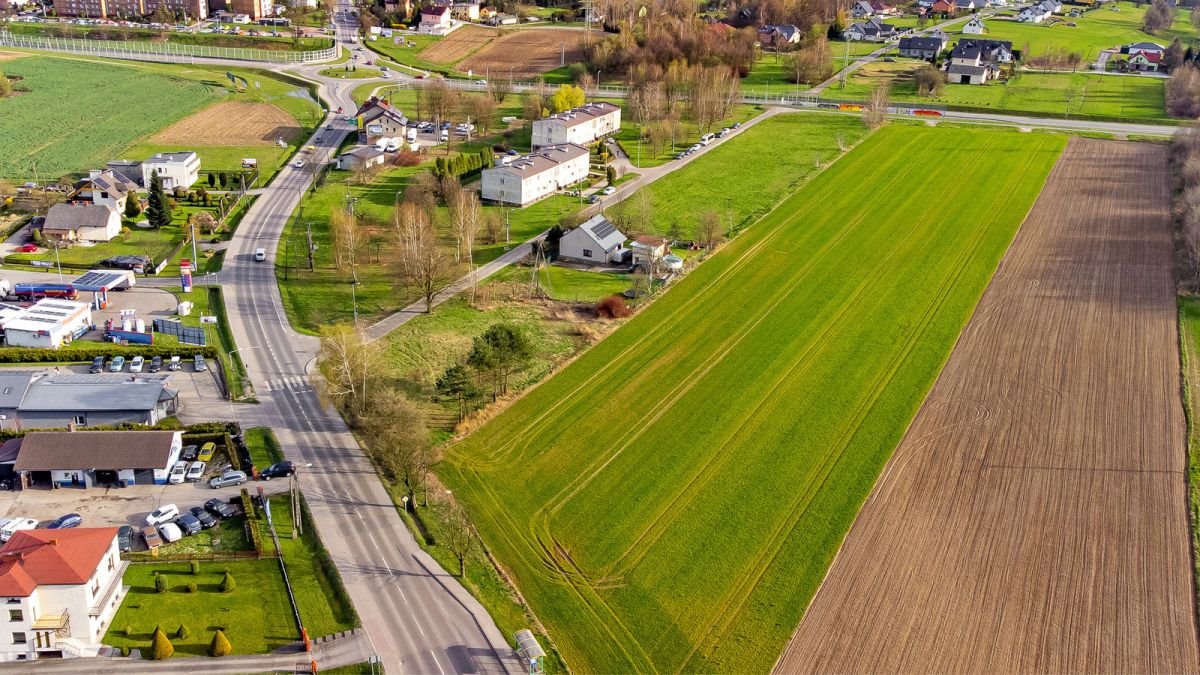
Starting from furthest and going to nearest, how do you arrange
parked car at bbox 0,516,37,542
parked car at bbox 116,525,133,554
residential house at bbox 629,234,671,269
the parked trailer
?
residential house at bbox 629,234,671,269, the parked trailer, parked car at bbox 0,516,37,542, parked car at bbox 116,525,133,554

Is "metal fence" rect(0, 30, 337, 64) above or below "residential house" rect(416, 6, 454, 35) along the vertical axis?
below

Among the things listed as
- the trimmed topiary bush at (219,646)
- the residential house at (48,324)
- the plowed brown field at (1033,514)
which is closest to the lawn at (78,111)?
the residential house at (48,324)

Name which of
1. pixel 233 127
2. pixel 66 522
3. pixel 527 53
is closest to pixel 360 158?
pixel 233 127

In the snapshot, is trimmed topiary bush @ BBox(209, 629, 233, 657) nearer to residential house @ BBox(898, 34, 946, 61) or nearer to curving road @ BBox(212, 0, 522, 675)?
curving road @ BBox(212, 0, 522, 675)

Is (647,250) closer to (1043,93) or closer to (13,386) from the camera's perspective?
(13,386)

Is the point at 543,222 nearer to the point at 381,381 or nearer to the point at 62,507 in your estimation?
the point at 381,381

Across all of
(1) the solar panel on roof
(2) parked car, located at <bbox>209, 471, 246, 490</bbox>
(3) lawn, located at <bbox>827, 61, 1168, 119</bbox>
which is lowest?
(2) parked car, located at <bbox>209, 471, 246, 490</bbox>

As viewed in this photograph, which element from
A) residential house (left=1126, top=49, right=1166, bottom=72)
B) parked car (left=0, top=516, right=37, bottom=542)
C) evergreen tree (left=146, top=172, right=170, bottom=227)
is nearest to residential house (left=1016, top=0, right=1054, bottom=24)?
residential house (left=1126, top=49, right=1166, bottom=72)
